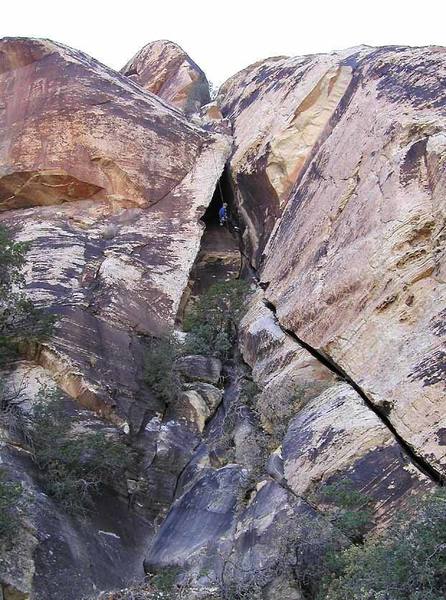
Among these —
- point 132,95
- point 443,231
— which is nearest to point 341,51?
point 132,95

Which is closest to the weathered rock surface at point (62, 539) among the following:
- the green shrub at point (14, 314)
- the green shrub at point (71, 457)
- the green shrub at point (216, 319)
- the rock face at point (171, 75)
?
Answer: the green shrub at point (71, 457)

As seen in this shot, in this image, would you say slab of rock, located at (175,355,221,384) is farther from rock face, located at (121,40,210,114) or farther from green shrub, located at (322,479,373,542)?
rock face, located at (121,40,210,114)

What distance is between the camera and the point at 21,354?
1555cm

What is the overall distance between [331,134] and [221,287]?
479 cm

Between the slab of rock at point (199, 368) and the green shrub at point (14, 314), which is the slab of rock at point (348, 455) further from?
the green shrub at point (14, 314)

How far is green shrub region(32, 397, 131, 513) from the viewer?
1263 centimetres

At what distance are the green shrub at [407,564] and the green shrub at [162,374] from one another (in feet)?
23.4

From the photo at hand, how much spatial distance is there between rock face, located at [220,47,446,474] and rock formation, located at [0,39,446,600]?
0.17 ft

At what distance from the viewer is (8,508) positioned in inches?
426

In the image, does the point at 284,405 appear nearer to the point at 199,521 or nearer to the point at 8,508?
the point at 199,521

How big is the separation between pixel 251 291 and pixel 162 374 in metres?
4.17

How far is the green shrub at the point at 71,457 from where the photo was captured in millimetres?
12633

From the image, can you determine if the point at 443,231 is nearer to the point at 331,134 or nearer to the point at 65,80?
the point at 331,134

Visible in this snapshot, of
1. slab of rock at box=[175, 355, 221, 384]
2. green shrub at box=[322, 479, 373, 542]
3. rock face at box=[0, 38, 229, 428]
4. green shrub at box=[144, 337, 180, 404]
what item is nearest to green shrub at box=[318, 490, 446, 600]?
green shrub at box=[322, 479, 373, 542]
